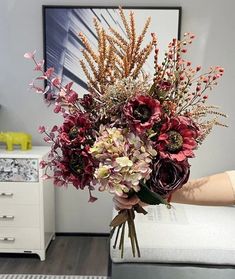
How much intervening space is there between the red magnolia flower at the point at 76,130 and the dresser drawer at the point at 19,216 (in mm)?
1831

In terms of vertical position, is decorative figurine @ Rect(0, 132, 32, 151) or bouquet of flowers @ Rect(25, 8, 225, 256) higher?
bouquet of flowers @ Rect(25, 8, 225, 256)

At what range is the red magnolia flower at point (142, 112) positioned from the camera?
736 mm

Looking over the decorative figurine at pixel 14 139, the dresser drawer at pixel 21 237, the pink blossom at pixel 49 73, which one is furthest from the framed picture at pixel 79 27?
the pink blossom at pixel 49 73

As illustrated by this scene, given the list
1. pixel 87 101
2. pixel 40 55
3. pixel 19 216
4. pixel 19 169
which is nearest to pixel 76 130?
pixel 87 101

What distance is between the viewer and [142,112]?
2.46 feet

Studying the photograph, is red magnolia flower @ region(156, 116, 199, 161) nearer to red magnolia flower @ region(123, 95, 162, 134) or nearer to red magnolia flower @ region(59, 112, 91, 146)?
red magnolia flower @ region(123, 95, 162, 134)

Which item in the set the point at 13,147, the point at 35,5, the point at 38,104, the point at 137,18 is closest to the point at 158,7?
the point at 137,18

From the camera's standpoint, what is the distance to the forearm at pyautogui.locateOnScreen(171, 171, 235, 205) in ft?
4.26

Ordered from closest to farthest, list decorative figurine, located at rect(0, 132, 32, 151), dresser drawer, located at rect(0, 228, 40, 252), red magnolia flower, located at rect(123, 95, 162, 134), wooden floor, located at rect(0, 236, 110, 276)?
red magnolia flower, located at rect(123, 95, 162, 134)
wooden floor, located at rect(0, 236, 110, 276)
dresser drawer, located at rect(0, 228, 40, 252)
decorative figurine, located at rect(0, 132, 32, 151)

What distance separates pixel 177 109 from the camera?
0.80 metres

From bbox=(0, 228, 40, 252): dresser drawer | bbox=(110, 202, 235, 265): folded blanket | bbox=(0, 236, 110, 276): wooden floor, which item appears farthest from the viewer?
bbox=(0, 228, 40, 252): dresser drawer

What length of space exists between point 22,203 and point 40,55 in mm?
1227

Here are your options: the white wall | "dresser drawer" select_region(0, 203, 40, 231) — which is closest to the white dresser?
"dresser drawer" select_region(0, 203, 40, 231)

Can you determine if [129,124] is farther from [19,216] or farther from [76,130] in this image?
[19,216]
